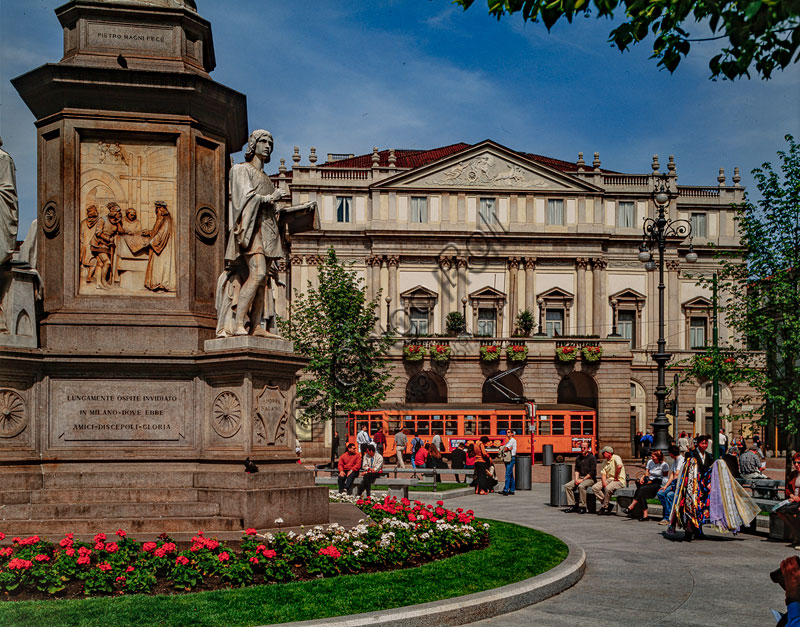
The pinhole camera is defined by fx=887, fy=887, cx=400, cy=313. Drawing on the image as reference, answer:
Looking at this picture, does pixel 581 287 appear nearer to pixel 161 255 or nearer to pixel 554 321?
pixel 554 321

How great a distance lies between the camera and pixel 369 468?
2186cm

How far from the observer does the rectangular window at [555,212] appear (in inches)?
2532

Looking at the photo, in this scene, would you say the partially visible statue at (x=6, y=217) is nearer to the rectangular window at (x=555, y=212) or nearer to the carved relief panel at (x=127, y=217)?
the carved relief panel at (x=127, y=217)

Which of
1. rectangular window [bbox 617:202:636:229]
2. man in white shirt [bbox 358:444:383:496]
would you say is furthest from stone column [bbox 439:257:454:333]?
man in white shirt [bbox 358:444:383:496]

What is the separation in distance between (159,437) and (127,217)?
274cm

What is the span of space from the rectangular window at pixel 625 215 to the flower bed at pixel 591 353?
11.4m

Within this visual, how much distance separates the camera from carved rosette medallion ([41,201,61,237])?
10.8 meters

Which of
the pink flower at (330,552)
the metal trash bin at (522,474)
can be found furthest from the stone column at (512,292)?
the pink flower at (330,552)

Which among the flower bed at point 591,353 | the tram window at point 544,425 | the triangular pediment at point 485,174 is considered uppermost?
the triangular pediment at point 485,174

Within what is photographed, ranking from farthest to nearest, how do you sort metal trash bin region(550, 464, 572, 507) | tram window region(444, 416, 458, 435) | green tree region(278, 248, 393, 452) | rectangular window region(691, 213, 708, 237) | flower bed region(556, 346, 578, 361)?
rectangular window region(691, 213, 708, 237), flower bed region(556, 346, 578, 361), tram window region(444, 416, 458, 435), green tree region(278, 248, 393, 452), metal trash bin region(550, 464, 572, 507)

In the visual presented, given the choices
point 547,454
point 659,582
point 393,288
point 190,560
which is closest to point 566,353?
point 393,288

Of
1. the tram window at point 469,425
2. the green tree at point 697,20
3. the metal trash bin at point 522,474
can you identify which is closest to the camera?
the green tree at point 697,20

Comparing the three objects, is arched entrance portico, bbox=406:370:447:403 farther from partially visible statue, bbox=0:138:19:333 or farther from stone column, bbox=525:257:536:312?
partially visible statue, bbox=0:138:19:333

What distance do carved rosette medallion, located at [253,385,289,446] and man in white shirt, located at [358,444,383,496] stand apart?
9791 mm
